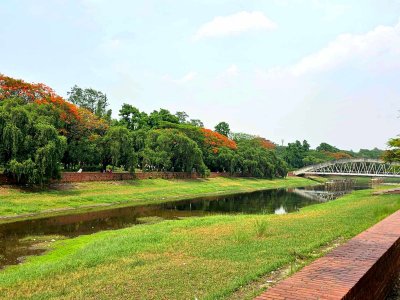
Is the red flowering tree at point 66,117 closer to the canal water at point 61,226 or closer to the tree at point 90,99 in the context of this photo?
the canal water at point 61,226

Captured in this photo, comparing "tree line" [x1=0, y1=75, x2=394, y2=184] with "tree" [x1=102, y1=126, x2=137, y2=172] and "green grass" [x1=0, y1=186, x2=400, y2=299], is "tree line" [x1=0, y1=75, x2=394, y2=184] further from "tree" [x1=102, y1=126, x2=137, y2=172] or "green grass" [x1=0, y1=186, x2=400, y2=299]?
"green grass" [x1=0, y1=186, x2=400, y2=299]

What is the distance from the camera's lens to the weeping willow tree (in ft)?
100

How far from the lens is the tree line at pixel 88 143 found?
31391 millimetres

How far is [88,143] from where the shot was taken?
146 feet

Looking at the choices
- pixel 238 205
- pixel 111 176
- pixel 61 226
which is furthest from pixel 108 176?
pixel 61 226

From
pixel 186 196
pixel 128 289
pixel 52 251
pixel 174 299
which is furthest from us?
pixel 186 196

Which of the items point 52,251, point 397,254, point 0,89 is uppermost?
point 0,89

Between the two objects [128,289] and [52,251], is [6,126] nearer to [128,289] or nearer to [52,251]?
[52,251]

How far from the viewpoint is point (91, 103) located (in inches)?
3625

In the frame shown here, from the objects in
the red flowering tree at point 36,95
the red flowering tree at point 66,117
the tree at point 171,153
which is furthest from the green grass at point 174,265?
the tree at point 171,153

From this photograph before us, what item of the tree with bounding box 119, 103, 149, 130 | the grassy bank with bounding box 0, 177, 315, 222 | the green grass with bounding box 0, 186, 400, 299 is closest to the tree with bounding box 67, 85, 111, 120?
the tree with bounding box 119, 103, 149, 130

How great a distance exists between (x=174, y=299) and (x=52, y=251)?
9.94 meters

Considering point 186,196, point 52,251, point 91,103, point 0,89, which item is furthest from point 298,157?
point 52,251

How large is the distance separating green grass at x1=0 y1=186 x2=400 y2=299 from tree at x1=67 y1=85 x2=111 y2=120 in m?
78.2
